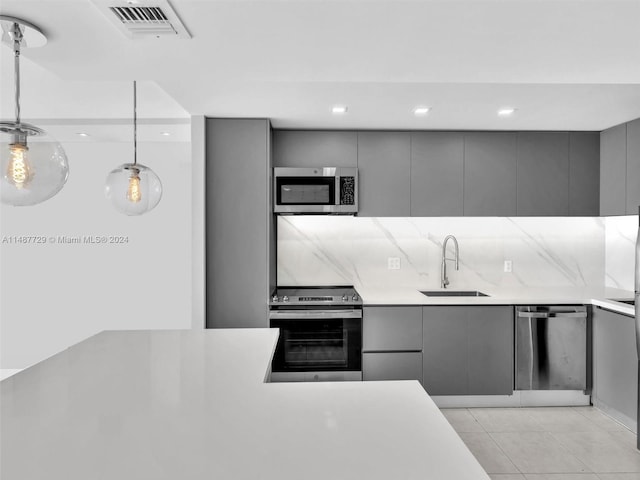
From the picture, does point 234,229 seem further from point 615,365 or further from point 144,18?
point 615,365

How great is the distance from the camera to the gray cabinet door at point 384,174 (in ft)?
11.7

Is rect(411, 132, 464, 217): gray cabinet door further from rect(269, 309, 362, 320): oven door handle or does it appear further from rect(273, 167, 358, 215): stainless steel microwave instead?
rect(269, 309, 362, 320): oven door handle

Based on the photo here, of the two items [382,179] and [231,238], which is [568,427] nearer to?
[382,179]

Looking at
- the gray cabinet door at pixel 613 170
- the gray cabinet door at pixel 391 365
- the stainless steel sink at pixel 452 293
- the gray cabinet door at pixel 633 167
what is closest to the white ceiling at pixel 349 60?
the gray cabinet door at pixel 633 167

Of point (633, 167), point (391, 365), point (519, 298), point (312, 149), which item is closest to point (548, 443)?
point (519, 298)

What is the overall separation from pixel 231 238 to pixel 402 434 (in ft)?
7.77

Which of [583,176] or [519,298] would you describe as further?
[583,176]

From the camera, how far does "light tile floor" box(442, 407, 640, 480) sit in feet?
8.31

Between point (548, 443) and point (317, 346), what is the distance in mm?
1730

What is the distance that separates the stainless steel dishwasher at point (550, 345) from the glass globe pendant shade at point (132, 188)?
9.26ft

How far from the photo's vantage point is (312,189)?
3.45 metres

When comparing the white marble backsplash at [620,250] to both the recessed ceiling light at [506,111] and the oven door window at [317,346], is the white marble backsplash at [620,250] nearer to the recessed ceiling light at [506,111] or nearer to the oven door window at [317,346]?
the recessed ceiling light at [506,111]

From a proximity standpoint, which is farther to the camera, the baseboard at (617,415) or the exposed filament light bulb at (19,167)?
the baseboard at (617,415)

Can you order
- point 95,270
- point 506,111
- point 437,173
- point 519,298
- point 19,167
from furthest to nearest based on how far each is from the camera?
point 95,270
point 437,173
point 519,298
point 506,111
point 19,167
